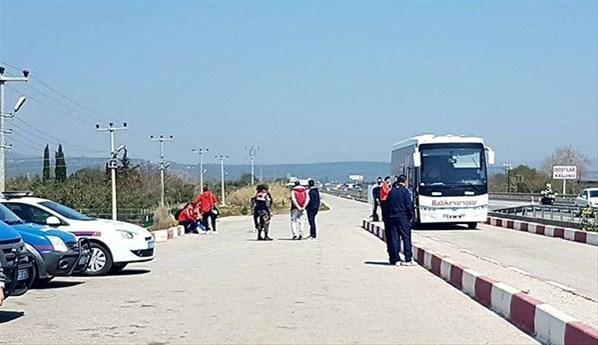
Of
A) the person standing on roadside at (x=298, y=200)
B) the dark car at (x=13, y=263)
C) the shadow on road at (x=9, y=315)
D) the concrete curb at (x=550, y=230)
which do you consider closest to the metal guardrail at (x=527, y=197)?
the concrete curb at (x=550, y=230)

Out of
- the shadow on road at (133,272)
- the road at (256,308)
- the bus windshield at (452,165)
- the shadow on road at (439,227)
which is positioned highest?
the bus windshield at (452,165)

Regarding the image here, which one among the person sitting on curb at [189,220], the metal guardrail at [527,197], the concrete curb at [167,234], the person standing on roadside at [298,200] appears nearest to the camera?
the person standing on roadside at [298,200]

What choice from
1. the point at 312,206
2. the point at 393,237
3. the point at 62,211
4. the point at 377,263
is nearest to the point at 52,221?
the point at 62,211

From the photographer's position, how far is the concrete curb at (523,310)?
8445 mm

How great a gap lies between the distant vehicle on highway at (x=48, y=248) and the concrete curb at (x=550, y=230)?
58.8 feet

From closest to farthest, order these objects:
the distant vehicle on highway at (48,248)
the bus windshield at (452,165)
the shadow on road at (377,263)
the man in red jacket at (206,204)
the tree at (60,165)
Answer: the distant vehicle on highway at (48,248) < the shadow on road at (377,263) < the man in red jacket at (206,204) < the bus windshield at (452,165) < the tree at (60,165)

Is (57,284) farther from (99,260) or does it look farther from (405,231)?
(405,231)

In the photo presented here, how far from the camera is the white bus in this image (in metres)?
33.7

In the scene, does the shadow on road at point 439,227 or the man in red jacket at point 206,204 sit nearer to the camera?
the man in red jacket at point 206,204

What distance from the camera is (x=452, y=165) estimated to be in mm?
33750

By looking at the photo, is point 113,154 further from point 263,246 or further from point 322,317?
point 322,317

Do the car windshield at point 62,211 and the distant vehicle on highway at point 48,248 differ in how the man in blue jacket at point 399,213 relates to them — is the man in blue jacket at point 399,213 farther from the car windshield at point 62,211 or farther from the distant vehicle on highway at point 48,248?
the distant vehicle on highway at point 48,248

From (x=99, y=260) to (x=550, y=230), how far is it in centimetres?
1985

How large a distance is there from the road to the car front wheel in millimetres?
407
